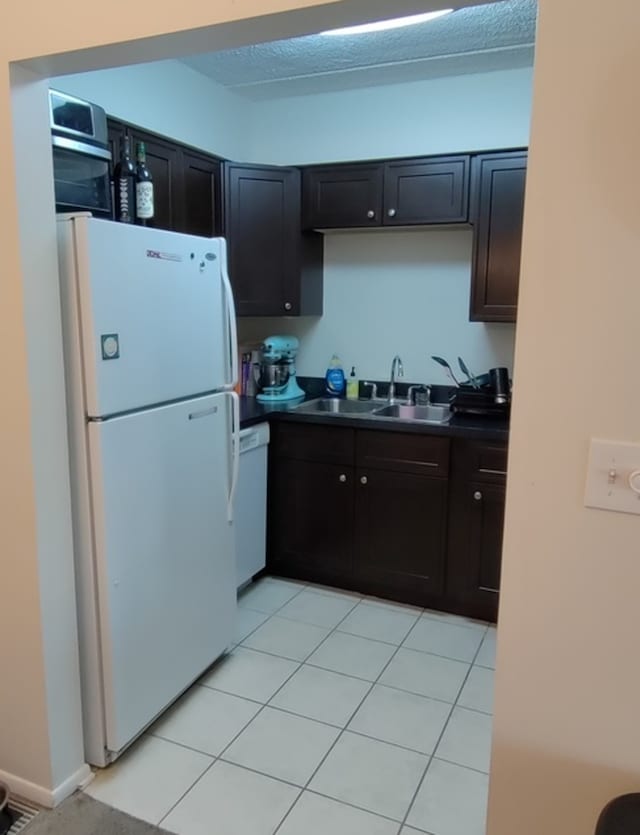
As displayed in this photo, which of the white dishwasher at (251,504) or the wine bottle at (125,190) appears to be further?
the white dishwasher at (251,504)

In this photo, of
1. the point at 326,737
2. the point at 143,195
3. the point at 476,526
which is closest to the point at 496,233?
the point at 476,526

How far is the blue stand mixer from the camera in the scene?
3549 mm

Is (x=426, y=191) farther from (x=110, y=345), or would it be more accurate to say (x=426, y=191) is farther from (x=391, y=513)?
(x=110, y=345)

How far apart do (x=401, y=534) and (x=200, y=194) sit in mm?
1952

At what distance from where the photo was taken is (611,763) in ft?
3.78

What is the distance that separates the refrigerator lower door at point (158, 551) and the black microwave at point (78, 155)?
0.73 m

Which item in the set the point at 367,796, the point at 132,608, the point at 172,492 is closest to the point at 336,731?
the point at 367,796

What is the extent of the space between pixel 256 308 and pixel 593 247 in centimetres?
252

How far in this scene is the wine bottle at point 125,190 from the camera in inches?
96.7

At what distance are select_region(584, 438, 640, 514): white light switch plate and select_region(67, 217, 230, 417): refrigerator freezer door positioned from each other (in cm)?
133

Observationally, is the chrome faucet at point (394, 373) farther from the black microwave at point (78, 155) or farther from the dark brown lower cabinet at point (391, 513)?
the black microwave at point (78, 155)

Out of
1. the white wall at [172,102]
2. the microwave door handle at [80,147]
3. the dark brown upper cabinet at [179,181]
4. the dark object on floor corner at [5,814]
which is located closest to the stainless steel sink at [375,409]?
the dark brown upper cabinet at [179,181]

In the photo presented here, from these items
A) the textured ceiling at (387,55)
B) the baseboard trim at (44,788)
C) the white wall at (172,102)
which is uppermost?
the textured ceiling at (387,55)

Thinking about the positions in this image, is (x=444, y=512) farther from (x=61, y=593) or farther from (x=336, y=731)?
(x=61, y=593)
